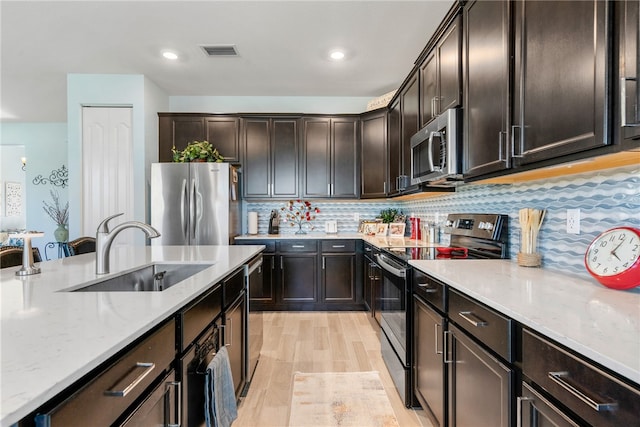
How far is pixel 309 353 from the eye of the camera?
2.82m

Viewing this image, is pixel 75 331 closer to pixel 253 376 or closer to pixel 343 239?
pixel 253 376

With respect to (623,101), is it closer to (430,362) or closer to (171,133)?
(430,362)

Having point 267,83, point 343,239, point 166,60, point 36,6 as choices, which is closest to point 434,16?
point 267,83

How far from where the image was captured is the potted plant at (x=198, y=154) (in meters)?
3.86

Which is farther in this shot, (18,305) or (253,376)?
(253,376)

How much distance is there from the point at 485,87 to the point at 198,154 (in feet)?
10.3

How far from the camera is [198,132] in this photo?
4238 millimetres

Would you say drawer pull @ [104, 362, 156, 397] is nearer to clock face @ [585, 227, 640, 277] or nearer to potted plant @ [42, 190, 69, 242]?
clock face @ [585, 227, 640, 277]

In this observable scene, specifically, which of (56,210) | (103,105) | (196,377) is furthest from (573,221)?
(56,210)

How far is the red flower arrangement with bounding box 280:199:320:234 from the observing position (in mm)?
4602

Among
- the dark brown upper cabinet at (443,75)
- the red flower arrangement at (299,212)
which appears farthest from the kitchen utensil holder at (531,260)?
the red flower arrangement at (299,212)

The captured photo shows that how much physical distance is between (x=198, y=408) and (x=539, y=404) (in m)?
1.18

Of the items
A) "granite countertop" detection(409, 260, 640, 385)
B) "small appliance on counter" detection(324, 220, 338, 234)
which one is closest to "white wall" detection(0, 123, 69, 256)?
"small appliance on counter" detection(324, 220, 338, 234)

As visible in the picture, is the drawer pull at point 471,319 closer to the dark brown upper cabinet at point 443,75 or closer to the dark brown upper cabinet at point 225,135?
the dark brown upper cabinet at point 443,75
